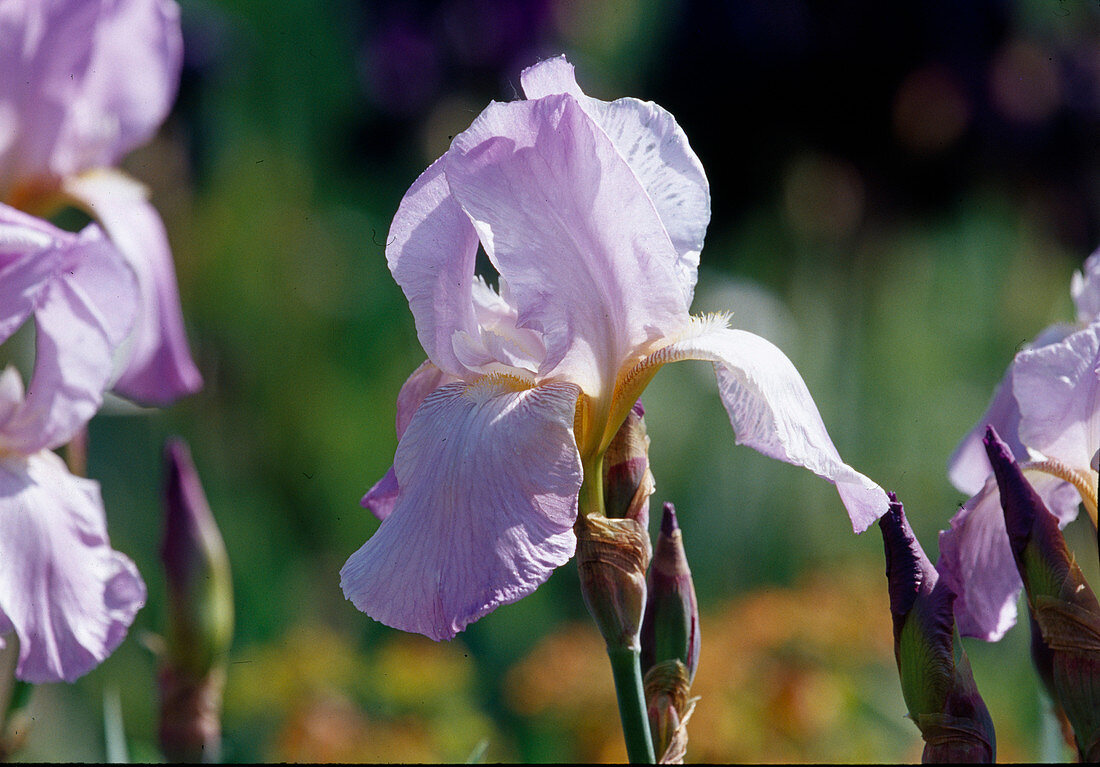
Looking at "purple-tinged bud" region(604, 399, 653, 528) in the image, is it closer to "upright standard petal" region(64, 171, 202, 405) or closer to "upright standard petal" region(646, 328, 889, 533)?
"upright standard petal" region(646, 328, 889, 533)

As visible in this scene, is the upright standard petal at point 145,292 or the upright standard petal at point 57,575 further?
the upright standard petal at point 145,292

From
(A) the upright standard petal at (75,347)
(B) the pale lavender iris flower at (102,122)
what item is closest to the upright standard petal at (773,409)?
(A) the upright standard petal at (75,347)

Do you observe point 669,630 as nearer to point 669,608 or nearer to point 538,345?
point 669,608

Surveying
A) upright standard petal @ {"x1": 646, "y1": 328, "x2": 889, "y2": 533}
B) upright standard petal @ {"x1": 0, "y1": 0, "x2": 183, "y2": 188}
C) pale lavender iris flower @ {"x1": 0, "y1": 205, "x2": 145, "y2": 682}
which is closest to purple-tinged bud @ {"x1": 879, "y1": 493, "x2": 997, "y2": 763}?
upright standard petal @ {"x1": 646, "y1": 328, "x2": 889, "y2": 533}

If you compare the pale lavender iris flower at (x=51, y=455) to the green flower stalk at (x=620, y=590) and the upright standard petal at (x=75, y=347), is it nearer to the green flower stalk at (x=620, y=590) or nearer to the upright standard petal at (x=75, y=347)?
the upright standard petal at (x=75, y=347)

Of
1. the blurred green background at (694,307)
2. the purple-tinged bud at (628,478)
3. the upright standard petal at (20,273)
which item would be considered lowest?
the blurred green background at (694,307)

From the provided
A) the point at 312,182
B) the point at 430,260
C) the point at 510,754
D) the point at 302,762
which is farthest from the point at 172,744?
the point at 312,182
